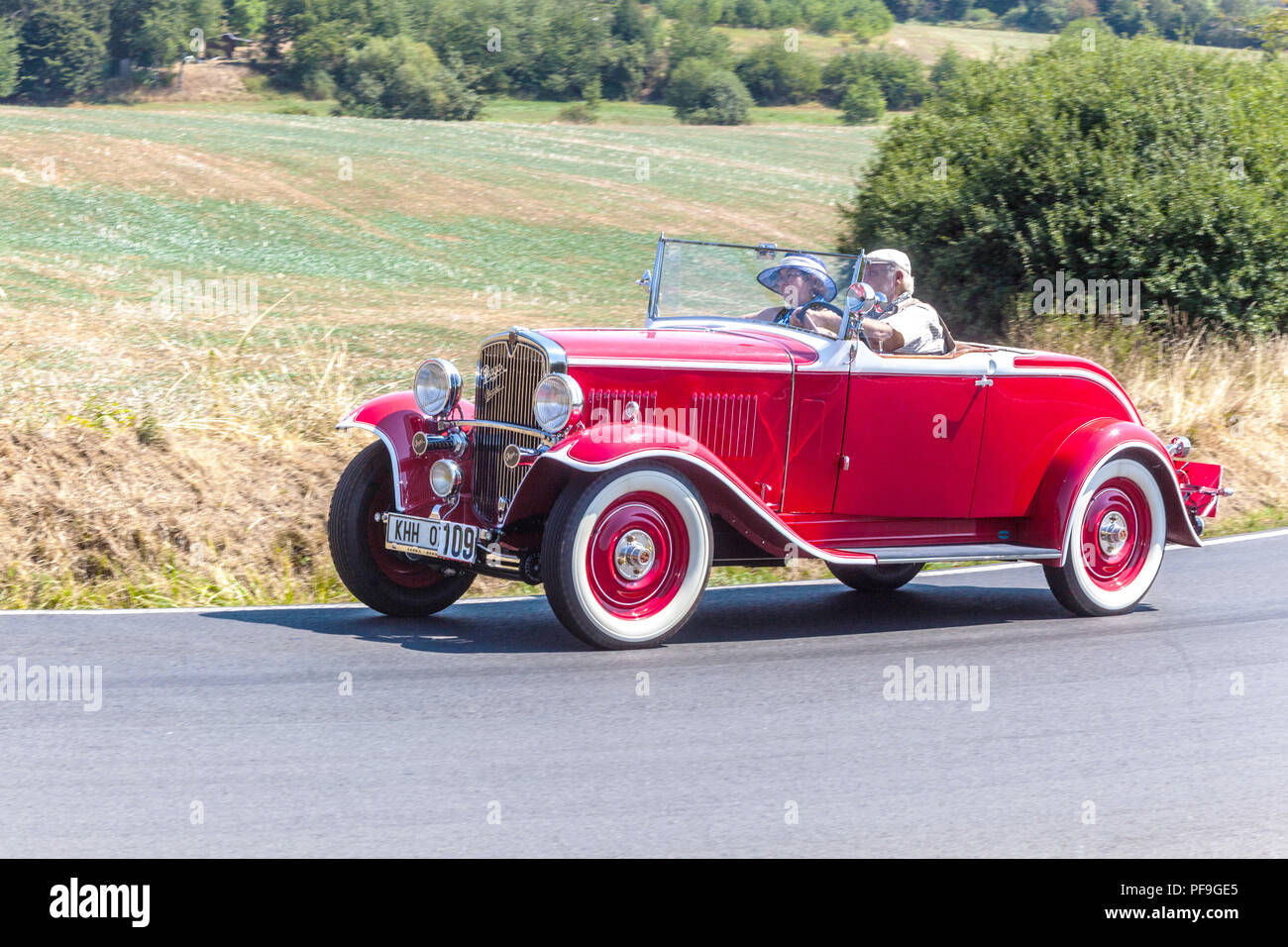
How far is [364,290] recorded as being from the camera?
25.1 metres

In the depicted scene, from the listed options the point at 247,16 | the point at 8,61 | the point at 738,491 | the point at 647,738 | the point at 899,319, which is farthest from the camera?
the point at 247,16

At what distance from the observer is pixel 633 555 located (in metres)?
6.68

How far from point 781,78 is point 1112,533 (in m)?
63.9

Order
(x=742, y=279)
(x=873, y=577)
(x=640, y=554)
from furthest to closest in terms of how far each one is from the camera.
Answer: (x=873, y=577), (x=742, y=279), (x=640, y=554)

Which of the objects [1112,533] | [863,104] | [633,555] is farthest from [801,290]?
[863,104]

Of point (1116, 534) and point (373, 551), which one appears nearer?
point (373, 551)

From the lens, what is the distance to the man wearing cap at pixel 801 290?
7.75 m

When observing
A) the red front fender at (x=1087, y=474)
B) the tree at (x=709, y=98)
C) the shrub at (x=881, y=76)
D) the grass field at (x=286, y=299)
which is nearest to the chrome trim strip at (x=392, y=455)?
the grass field at (x=286, y=299)

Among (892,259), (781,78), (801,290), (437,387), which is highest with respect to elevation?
(781,78)

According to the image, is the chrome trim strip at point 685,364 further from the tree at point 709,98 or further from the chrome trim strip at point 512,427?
the tree at point 709,98

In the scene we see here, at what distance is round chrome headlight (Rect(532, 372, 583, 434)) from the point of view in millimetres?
6578

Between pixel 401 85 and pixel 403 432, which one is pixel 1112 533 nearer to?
pixel 403 432
